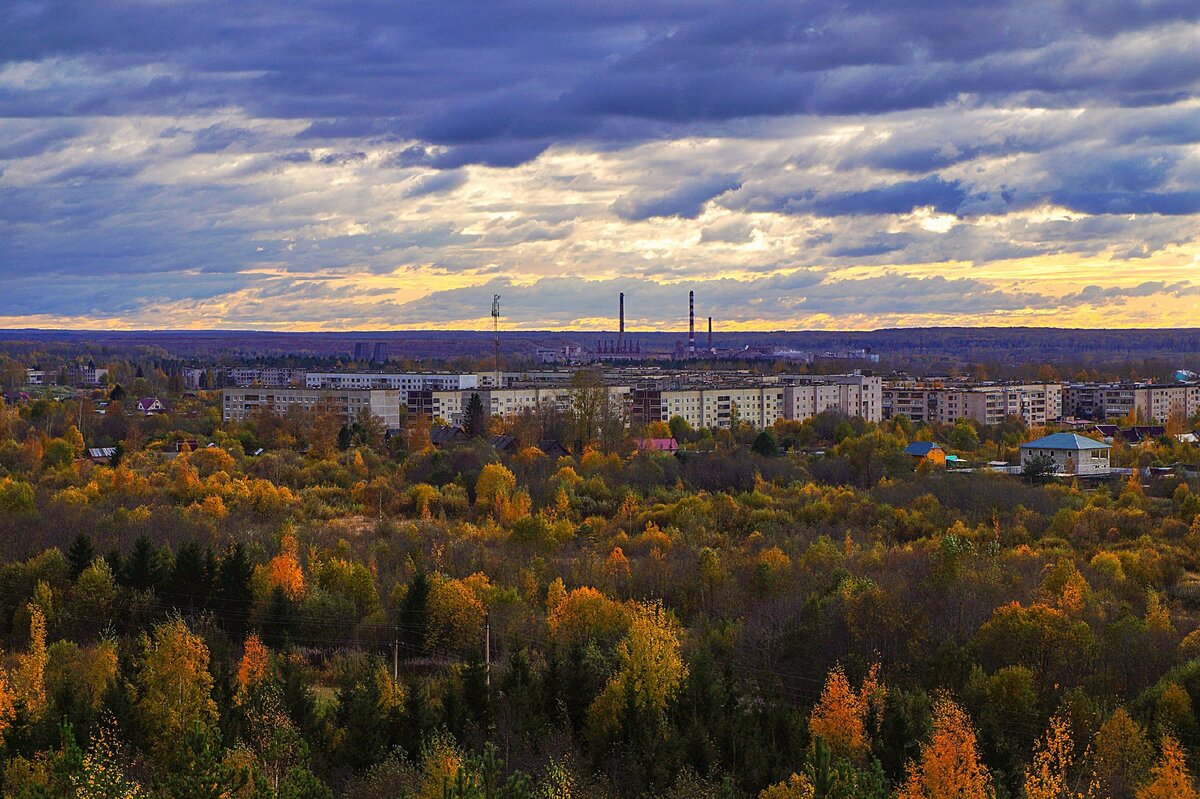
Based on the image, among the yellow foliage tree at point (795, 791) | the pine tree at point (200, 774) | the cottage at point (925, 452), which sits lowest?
the yellow foliage tree at point (795, 791)

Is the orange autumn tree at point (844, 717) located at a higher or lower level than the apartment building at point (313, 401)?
lower

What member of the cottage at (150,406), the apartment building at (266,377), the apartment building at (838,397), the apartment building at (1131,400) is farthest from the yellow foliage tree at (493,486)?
the apartment building at (266,377)

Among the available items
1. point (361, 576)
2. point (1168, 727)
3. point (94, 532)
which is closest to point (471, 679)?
point (361, 576)

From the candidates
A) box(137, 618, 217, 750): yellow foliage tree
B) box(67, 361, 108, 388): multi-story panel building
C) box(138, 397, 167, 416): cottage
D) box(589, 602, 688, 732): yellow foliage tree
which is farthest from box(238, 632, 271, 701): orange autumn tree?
box(67, 361, 108, 388): multi-story panel building

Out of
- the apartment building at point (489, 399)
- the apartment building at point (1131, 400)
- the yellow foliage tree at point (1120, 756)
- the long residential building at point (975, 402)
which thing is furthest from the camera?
the apartment building at point (1131, 400)

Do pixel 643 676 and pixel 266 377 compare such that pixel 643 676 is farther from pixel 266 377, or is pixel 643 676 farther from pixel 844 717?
pixel 266 377

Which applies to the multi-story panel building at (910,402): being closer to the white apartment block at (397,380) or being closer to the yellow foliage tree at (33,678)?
the white apartment block at (397,380)
